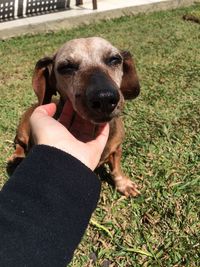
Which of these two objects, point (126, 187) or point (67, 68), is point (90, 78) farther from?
point (126, 187)

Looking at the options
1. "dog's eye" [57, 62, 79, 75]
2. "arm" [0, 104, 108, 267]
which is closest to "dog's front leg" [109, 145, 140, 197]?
"dog's eye" [57, 62, 79, 75]

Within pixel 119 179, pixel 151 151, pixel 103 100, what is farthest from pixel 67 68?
pixel 151 151

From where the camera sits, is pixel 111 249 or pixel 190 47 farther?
pixel 190 47

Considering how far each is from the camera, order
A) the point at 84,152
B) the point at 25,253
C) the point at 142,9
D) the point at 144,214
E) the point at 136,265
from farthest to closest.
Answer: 1. the point at 142,9
2. the point at 144,214
3. the point at 136,265
4. the point at 84,152
5. the point at 25,253

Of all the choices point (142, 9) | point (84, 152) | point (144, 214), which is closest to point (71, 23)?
point (142, 9)

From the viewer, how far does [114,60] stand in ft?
10.6

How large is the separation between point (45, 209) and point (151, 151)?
8.17 feet

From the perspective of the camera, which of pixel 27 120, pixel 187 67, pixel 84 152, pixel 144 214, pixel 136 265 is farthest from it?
pixel 187 67

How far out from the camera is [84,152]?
2.14m

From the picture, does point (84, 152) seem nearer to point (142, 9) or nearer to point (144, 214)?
point (144, 214)

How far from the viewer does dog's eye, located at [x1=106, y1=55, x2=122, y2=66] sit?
3.20 meters

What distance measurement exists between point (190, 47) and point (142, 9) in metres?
2.71

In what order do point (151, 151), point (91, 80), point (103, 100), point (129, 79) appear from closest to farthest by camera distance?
point (103, 100)
point (91, 80)
point (129, 79)
point (151, 151)

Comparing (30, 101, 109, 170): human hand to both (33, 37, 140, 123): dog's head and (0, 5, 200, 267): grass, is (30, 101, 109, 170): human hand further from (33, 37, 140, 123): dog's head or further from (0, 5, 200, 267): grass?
(0, 5, 200, 267): grass
